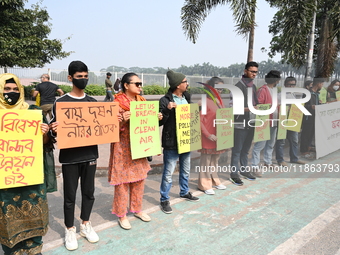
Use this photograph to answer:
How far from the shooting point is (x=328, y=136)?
685 centimetres

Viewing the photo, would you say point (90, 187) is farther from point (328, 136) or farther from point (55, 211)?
point (328, 136)

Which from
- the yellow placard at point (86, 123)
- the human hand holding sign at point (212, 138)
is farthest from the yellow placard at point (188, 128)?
the yellow placard at point (86, 123)

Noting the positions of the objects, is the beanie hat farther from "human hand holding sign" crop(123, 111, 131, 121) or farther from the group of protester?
"human hand holding sign" crop(123, 111, 131, 121)

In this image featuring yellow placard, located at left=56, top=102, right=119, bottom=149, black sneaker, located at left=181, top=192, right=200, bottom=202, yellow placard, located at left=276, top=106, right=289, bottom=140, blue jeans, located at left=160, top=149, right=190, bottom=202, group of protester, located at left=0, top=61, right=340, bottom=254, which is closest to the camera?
group of protester, located at left=0, top=61, right=340, bottom=254

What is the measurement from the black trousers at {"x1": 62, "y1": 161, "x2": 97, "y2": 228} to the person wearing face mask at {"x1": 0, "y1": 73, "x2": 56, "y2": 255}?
0.22 meters

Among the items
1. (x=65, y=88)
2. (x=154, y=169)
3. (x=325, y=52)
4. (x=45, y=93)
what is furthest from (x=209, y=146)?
(x=65, y=88)

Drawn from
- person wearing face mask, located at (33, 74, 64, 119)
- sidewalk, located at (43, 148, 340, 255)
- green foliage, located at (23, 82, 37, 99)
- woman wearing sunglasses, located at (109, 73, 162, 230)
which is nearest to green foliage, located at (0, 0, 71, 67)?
green foliage, located at (23, 82, 37, 99)

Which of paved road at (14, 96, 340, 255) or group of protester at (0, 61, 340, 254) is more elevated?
group of protester at (0, 61, 340, 254)

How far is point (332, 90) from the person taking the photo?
7.60m

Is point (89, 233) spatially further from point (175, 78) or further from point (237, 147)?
point (237, 147)

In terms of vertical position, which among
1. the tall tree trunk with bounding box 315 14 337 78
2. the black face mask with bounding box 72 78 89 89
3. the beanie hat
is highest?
the tall tree trunk with bounding box 315 14 337 78

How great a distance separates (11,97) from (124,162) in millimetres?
1413

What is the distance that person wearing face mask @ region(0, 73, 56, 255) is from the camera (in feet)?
8.04

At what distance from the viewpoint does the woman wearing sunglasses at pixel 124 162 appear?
330 cm
